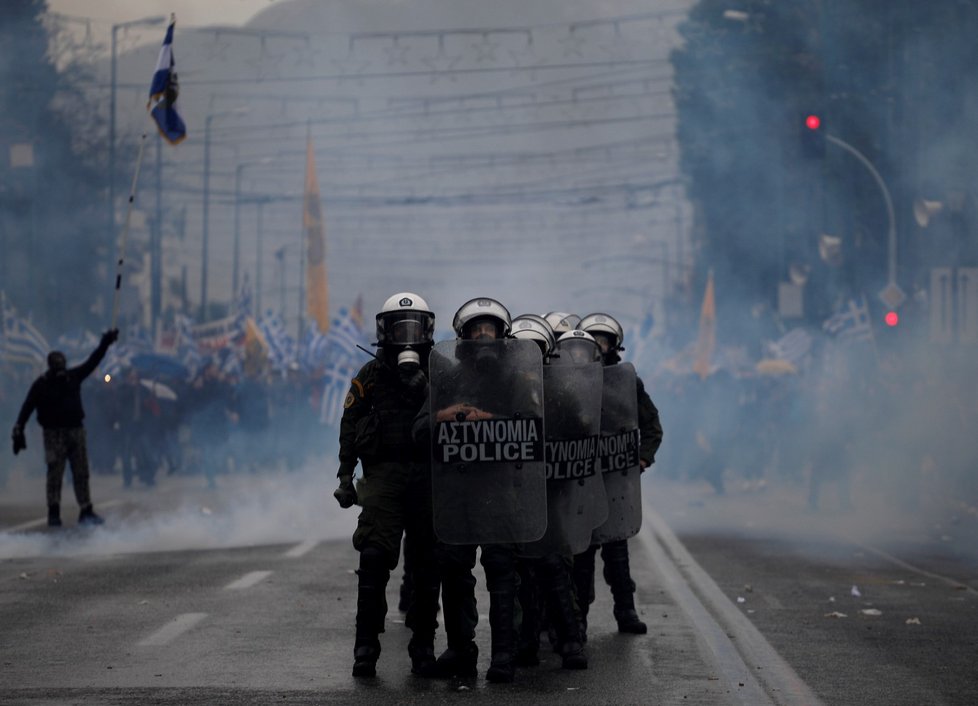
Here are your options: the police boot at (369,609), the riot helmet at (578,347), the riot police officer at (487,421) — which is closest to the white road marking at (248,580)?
the riot helmet at (578,347)

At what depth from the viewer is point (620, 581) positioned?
422 inches

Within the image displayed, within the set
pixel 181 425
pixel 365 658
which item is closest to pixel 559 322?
pixel 365 658

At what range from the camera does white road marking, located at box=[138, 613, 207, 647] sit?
9891 mm

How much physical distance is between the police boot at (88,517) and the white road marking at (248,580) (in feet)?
16.9

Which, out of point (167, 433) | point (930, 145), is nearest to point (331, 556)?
point (167, 433)

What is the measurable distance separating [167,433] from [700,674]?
20.8 meters

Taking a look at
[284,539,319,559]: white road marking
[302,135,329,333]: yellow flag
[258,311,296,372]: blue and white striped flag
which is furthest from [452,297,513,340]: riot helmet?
[258,311,296,372]: blue and white striped flag

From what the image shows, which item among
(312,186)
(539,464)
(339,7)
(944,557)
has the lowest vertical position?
(944,557)

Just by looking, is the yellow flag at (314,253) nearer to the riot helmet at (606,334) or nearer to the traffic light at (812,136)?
the traffic light at (812,136)

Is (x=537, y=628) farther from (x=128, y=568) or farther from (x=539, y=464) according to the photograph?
(x=128, y=568)

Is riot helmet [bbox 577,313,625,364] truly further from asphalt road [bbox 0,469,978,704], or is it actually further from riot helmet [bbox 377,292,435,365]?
riot helmet [bbox 377,292,435,365]

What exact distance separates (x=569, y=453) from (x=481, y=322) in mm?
913

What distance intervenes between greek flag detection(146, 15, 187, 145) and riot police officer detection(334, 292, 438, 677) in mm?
12002

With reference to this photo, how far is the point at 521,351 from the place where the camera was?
8672 mm
